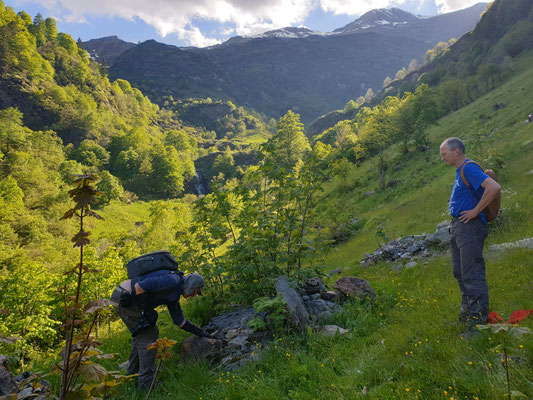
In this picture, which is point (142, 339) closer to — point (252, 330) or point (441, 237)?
point (252, 330)

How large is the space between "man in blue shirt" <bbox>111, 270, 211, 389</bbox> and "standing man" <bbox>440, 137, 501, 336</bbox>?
447 cm

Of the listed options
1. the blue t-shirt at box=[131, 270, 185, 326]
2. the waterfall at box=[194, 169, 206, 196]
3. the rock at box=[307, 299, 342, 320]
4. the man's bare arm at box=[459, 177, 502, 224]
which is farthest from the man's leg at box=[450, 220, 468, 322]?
the waterfall at box=[194, 169, 206, 196]

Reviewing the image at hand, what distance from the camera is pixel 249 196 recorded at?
305 inches

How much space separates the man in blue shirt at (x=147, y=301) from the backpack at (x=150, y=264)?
0.29 ft

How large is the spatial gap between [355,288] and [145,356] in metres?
5.03

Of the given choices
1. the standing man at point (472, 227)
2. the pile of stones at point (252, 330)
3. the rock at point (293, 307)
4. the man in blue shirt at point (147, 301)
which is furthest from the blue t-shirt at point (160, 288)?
the standing man at point (472, 227)

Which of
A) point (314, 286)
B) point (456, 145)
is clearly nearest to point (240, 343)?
point (314, 286)

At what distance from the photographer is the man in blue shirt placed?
15.8 ft

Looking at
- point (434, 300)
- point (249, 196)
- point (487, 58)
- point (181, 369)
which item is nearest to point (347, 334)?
point (434, 300)

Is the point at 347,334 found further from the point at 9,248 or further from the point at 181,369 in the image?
the point at 9,248

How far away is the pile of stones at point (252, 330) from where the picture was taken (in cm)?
547

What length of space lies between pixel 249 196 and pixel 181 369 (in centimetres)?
434

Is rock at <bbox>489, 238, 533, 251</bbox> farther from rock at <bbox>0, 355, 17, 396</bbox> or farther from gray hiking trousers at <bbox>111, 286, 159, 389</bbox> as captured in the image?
rock at <bbox>0, 355, 17, 396</bbox>

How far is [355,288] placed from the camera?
23.3 ft
